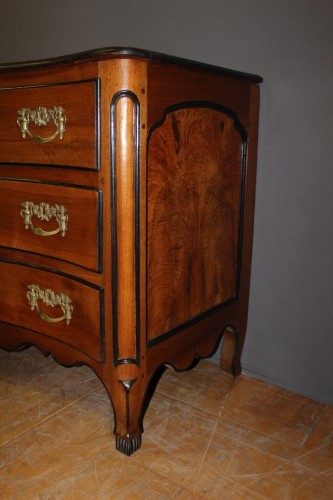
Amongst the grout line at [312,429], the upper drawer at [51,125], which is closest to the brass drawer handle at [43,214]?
the upper drawer at [51,125]

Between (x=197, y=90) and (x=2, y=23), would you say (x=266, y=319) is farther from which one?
(x=2, y=23)

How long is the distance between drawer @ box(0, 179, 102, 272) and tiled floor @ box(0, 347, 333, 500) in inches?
17.9

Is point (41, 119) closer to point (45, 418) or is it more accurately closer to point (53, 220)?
point (53, 220)

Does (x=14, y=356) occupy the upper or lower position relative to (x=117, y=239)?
lower

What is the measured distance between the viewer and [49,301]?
118cm

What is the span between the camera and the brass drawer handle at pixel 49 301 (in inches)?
45.1

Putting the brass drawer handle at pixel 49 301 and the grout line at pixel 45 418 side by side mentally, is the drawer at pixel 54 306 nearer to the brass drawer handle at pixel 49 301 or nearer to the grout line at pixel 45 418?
the brass drawer handle at pixel 49 301

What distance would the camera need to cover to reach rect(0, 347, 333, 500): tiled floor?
104 cm

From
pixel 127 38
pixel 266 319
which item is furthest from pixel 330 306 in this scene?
pixel 127 38

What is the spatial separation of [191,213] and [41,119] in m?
0.41

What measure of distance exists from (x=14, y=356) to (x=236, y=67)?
45.6 inches

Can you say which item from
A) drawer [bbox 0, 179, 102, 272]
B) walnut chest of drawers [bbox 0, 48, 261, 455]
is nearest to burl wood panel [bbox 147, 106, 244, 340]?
walnut chest of drawers [bbox 0, 48, 261, 455]

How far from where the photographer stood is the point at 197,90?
43.9 inches

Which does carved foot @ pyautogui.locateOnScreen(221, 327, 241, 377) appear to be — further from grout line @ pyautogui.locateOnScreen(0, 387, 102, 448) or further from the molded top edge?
the molded top edge
